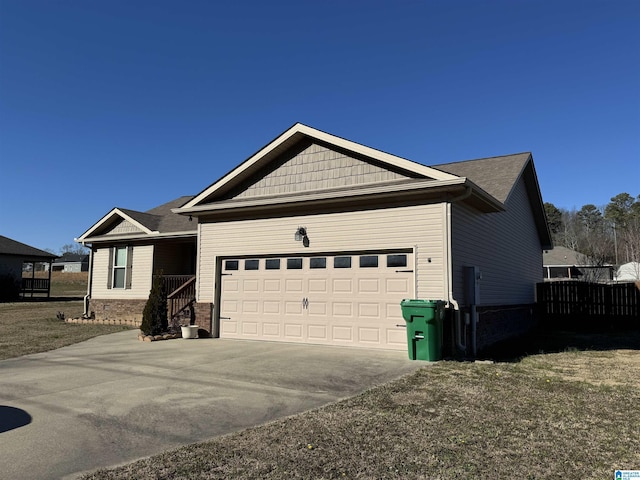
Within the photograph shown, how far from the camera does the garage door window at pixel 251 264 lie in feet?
41.3

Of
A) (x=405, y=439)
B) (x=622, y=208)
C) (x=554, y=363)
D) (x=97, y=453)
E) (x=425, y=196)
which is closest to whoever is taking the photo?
(x=97, y=453)

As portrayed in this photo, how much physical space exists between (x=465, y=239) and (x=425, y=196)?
1.52 meters

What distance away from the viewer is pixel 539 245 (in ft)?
Result: 66.1

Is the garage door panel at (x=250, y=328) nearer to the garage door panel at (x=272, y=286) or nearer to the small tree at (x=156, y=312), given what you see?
the garage door panel at (x=272, y=286)

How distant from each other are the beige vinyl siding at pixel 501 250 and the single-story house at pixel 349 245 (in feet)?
0.20

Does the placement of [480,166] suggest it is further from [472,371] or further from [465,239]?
[472,371]

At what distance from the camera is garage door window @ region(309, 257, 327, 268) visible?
11.4 m

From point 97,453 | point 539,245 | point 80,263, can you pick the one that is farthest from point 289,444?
point 80,263

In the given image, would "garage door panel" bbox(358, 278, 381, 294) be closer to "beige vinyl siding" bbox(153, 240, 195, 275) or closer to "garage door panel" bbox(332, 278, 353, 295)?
"garage door panel" bbox(332, 278, 353, 295)

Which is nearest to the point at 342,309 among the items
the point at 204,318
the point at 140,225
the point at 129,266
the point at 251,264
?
the point at 251,264

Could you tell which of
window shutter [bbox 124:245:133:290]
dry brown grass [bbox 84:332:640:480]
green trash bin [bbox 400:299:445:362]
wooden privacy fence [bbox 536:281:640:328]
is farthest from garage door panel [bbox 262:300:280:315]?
wooden privacy fence [bbox 536:281:640:328]

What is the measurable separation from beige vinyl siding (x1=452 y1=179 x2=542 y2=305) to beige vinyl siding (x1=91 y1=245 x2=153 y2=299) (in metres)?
12.1

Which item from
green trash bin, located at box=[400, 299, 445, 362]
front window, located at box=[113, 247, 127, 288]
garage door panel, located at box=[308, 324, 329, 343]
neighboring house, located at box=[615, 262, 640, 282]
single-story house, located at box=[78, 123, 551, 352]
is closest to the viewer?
green trash bin, located at box=[400, 299, 445, 362]

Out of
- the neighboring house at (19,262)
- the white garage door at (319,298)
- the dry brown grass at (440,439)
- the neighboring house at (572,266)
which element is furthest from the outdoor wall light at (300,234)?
the neighboring house at (572,266)
